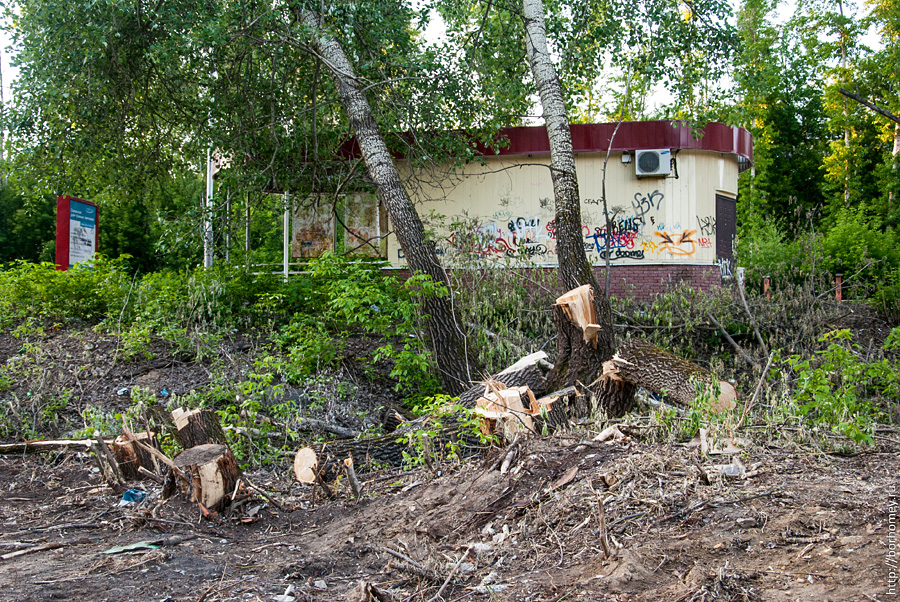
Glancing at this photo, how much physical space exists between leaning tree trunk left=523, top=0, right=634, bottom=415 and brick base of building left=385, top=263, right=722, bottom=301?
3815 millimetres

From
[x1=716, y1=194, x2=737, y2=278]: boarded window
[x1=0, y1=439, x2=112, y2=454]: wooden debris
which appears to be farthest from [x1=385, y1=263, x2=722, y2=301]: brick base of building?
[x1=0, y1=439, x2=112, y2=454]: wooden debris

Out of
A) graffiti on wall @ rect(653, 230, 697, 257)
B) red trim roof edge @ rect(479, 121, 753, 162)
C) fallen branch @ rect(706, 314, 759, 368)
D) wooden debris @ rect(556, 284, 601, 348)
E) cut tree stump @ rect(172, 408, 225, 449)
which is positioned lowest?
cut tree stump @ rect(172, 408, 225, 449)

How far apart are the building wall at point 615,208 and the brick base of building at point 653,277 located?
18 millimetres

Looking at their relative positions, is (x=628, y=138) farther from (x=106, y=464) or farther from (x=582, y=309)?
(x=106, y=464)

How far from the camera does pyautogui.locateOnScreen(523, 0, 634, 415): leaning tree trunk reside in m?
6.74

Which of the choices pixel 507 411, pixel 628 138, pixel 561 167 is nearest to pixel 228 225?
pixel 561 167

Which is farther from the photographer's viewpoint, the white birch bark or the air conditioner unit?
the air conditioner unit

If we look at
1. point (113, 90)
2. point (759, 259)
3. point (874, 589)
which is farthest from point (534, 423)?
point (759, 259)

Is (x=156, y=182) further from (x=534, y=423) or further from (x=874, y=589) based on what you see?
(x=874, y=589)

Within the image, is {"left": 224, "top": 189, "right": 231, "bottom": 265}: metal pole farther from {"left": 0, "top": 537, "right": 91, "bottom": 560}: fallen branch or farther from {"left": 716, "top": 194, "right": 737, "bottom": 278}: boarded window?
{"left": 716, "top": 194, "right": 737, "bottom": 278}: boarded window

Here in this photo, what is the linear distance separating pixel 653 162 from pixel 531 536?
9617mm

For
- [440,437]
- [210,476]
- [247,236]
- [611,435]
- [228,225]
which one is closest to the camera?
[210,476]

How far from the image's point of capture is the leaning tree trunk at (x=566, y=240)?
6742mm

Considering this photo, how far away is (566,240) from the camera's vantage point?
761cm
